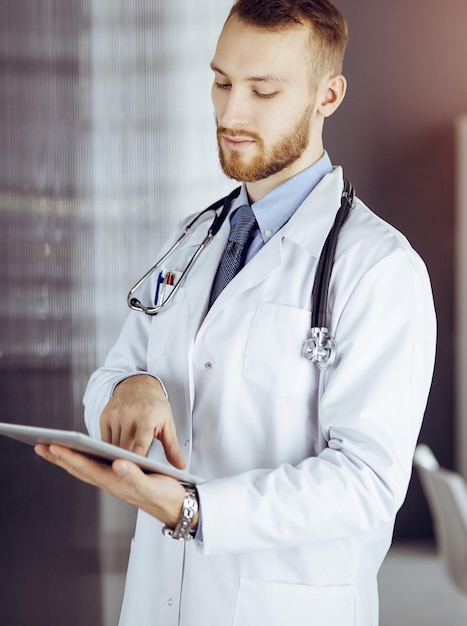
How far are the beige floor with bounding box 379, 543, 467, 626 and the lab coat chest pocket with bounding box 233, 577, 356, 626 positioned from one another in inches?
26.9

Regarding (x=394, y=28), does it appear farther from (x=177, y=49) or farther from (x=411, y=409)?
(x=411, y=409)

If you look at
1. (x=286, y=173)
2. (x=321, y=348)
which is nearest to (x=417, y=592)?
(x=321, y=348)

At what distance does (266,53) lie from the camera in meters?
1.36

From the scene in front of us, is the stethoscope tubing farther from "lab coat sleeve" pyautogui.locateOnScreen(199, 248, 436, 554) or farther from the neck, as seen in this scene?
"lab coat sleeve" pyautogui.locateOnScreen(199, 248, 436, 554)

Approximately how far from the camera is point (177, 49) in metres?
2.11

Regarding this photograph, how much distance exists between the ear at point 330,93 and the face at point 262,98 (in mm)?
37

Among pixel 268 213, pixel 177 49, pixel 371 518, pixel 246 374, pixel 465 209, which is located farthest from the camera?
pixel 177 49

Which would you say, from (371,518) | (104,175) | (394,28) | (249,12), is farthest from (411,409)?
(104,175)

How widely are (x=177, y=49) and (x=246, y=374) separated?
1.14 m

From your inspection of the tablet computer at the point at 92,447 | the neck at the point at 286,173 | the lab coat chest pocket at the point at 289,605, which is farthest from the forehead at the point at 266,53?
the lab coat chest pocket at the point at 289,605

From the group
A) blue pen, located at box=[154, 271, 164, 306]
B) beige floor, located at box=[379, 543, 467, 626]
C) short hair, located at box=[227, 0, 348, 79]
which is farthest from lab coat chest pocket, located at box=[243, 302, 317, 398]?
beige floor, located at box=[379, 543, 467, 626]

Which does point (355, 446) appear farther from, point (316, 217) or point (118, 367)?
point (118, 367)

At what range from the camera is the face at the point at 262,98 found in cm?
137

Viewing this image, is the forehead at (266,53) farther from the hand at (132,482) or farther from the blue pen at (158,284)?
the hand at (132,482)
